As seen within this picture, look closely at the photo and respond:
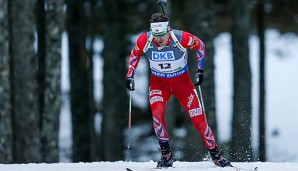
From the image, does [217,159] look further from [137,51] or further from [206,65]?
[206,65]

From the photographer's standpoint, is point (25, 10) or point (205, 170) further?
point (25, 10)

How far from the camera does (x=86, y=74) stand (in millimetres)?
24297

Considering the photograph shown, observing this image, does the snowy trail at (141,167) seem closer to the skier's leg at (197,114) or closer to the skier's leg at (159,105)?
the skier's leg at (197,114)

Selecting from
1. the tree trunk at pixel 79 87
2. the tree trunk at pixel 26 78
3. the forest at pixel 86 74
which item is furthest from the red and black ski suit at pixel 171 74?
the tree trunk at pixel 79 87

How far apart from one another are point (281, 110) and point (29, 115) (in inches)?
888

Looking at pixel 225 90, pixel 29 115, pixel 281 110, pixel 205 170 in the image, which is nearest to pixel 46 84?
pixel 29 115

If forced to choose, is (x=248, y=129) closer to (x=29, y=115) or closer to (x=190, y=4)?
(x=190, y=4)

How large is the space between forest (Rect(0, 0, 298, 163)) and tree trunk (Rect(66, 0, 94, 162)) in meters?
0.03

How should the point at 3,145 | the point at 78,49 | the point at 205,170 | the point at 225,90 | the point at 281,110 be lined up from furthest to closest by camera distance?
1. the point at 225,90
2. the point at 281,110
3. the point at 78,49
4. the point at 3,145
5. the point at 205,170

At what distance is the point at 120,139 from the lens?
23562mm

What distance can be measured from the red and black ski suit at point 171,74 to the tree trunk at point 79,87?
11.4m

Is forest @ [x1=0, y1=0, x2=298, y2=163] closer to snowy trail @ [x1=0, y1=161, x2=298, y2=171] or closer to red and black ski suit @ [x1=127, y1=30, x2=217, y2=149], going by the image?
snowy trail @ [x1=0, y1=161, x2=298, y2=171]

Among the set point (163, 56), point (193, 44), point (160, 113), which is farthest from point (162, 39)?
point (160, 113)

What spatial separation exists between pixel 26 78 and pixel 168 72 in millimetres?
7037
